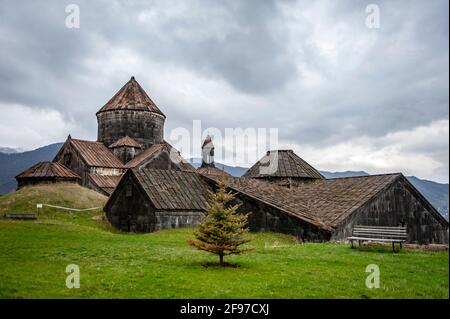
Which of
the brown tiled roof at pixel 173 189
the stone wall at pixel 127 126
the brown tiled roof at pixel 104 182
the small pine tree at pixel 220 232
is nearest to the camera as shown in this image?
the small pine tree at pixel 220 232

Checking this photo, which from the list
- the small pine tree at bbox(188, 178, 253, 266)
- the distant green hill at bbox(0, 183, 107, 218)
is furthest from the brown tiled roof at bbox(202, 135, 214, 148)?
the small pine tree at bbox(188, 178, 253, 266)

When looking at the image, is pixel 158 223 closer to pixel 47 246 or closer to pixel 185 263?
pixel 47 246

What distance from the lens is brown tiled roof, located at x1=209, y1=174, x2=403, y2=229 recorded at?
2298 centimetres

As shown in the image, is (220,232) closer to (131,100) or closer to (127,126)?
(127,126)

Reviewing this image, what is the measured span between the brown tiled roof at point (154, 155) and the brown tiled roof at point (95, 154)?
1.78 m

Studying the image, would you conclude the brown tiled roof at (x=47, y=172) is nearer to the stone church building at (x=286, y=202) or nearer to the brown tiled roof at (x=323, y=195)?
the stone church building at (x=286, y=202)

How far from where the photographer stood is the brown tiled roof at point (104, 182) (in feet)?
136

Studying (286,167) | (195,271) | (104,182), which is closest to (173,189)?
(286,167)

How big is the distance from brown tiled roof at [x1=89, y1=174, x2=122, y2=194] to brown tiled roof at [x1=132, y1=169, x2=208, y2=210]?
47.3ft

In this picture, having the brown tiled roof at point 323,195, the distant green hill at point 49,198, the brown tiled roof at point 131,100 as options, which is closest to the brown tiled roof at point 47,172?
the distant green hill at point 49,198

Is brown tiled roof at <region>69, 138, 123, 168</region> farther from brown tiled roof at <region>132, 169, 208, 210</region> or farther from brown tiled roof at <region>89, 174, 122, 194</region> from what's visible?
brown tiled roof at <region>132, 169, 208, 210</region>

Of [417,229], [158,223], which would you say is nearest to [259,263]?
[158,223]
